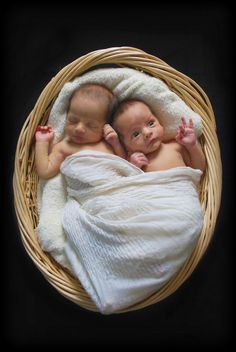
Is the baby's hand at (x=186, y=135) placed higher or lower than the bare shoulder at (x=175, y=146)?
higher

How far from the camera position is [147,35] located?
132cm

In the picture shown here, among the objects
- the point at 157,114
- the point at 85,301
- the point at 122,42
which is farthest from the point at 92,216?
the point at 122,42

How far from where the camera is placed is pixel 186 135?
1063 mm

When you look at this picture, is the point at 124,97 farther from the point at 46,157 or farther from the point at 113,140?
the point at 46,157

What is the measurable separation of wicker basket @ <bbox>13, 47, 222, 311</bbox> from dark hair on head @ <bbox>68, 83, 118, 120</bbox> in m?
0.07

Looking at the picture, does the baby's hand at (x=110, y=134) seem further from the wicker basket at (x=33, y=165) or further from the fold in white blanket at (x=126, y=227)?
the wicker basket at (x=33, y=165)

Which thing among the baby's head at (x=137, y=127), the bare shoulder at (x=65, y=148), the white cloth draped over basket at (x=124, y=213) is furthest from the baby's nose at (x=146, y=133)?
the bare shoulder at (x=65, y=148)

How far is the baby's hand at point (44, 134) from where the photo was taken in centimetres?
111

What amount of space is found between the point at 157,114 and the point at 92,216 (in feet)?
1.24

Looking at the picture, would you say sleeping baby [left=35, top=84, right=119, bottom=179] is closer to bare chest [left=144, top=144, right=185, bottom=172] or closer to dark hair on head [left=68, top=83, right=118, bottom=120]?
dark hair on head [left=68, top=83, right=118, bottom=120]

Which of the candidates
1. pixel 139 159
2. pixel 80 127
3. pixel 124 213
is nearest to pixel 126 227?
pixel 124 213

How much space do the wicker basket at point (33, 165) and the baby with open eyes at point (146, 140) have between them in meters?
0.06

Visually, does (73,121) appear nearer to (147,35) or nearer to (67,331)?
(147,35)

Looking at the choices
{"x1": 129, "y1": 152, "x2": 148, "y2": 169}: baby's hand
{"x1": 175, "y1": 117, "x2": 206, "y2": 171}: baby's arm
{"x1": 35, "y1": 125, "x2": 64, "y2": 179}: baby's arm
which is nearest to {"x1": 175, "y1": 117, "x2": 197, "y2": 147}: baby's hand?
{"x1": 175, "y1": 117, "x2": 206, "y2": 171}: baby's arm
